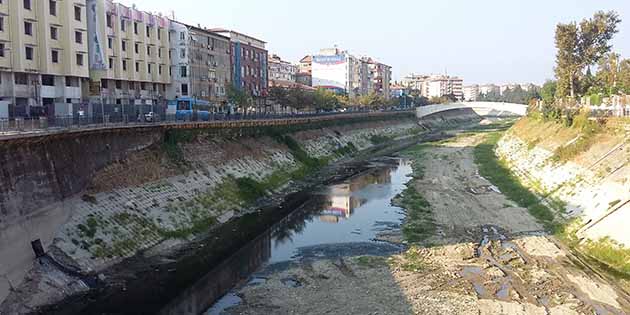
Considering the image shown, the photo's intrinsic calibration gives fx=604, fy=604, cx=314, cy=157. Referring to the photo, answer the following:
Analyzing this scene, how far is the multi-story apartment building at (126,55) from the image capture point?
210 ft

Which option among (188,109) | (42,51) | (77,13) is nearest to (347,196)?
(188,109)

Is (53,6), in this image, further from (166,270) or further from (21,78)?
(166,270)

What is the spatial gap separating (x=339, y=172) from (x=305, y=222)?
28.7 m

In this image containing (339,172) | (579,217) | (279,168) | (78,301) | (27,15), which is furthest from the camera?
(339,172)

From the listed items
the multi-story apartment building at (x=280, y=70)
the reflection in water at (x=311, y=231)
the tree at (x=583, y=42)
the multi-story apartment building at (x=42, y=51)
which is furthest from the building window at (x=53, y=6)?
the multi-story apartment building at (x=280, y=70)

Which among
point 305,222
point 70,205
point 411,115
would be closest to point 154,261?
point 70,205

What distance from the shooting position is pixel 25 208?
100ft

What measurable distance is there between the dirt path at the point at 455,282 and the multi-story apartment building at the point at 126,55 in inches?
1202

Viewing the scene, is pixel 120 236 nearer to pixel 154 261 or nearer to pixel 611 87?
pixel 154 261

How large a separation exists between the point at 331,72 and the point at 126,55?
356 ft

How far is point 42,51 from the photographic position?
179 ft

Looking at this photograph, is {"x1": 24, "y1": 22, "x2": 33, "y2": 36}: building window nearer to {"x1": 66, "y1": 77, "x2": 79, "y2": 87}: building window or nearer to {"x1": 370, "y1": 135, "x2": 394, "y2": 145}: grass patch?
{"x1": 66, "y1": 77, "x2": 79, "y2": 87}: building window

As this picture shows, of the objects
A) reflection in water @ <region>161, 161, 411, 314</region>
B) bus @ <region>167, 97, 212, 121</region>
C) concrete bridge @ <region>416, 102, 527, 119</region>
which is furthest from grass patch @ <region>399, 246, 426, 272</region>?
concrete bridge @ <region>416, 102, 527, 119</region>

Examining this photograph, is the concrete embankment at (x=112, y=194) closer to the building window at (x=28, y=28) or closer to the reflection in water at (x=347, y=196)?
the reflection in water at (x=347, y=196)
